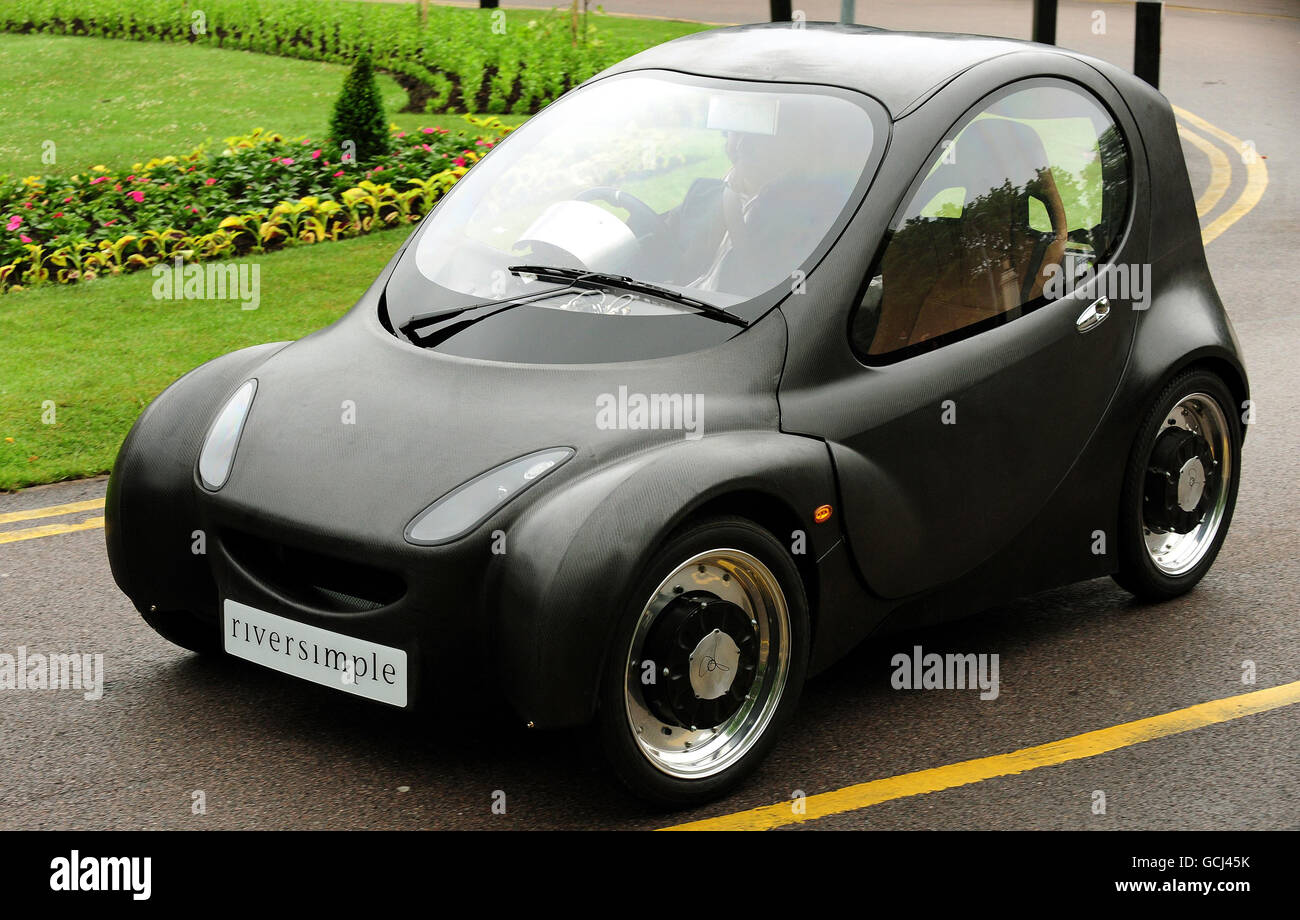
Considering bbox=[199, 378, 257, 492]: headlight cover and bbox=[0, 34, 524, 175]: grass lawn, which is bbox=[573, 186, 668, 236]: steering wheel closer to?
bbox=[199, 378, 257, 492]: headlight cover

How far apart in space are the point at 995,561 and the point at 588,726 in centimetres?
158

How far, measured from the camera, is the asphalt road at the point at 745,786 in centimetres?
396

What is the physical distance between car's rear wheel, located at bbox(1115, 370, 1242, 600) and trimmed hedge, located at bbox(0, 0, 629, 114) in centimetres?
1017

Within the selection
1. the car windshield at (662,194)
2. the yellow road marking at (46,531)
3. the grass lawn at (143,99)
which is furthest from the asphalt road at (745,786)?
the grass lawn at (143,99)

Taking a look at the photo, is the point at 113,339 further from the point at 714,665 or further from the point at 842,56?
the point at 714,665

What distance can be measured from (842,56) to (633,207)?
0.82m

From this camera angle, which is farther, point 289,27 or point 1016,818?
point 289,27

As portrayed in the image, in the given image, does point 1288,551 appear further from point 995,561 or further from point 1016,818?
point 1016,818

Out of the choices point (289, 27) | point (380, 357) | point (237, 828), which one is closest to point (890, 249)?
point (380, 357)

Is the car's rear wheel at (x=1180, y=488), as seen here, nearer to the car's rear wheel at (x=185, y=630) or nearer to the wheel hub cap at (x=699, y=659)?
the wheel hub cap at (x=699, y=659)

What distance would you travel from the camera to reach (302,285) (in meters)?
9.67

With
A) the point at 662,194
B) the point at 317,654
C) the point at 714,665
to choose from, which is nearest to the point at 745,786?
A: the point at 714,665

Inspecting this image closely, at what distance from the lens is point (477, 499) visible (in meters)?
3.78

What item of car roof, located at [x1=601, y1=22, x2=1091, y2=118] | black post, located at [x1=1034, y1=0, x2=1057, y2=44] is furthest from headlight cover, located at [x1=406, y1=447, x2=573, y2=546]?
black post, located at [x1=1034, y1=0, x2=1057, y2=44]
